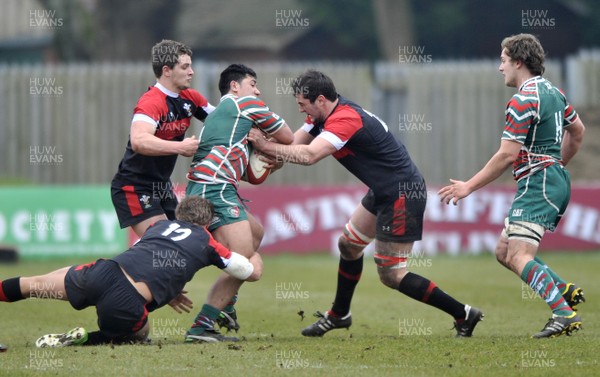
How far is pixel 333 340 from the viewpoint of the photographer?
342 inches

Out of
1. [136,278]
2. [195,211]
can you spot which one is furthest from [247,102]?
[136,278]

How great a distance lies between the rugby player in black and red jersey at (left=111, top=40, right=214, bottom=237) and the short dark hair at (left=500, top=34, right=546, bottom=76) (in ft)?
8.89

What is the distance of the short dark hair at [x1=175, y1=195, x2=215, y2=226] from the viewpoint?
26.6 ft

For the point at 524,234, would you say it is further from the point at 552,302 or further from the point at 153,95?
the point at 153,95

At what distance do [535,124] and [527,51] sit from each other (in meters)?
0.60

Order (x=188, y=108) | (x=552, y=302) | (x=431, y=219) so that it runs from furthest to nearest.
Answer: (x=431, y=219), (x=188, y=108), (x=552, y=302)

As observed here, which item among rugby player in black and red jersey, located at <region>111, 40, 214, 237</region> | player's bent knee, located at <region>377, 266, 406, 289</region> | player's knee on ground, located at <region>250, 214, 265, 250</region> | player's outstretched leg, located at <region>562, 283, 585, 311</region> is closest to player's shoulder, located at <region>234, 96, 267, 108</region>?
rugby player in black and red jersey, located at <region>111, 40, 214, 237</region>

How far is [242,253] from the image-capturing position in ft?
27.4

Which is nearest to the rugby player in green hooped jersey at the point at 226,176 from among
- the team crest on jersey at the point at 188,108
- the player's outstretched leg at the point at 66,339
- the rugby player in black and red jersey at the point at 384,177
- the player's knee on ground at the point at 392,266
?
the rugby player in black and red jersey at the point at 384,177

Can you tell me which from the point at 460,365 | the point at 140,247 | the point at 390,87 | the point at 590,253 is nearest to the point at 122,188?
the point at 140,247

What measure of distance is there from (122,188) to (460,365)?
11.4 ft

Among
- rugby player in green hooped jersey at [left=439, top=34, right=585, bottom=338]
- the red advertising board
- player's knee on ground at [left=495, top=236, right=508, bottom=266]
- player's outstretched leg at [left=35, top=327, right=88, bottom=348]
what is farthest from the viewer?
the red advertising board

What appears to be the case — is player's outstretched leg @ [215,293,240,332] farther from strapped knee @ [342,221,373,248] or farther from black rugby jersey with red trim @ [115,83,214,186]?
black rugby jersey with red trim @ [115,83,214,186]

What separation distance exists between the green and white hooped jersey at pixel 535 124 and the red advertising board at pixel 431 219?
8796mm
